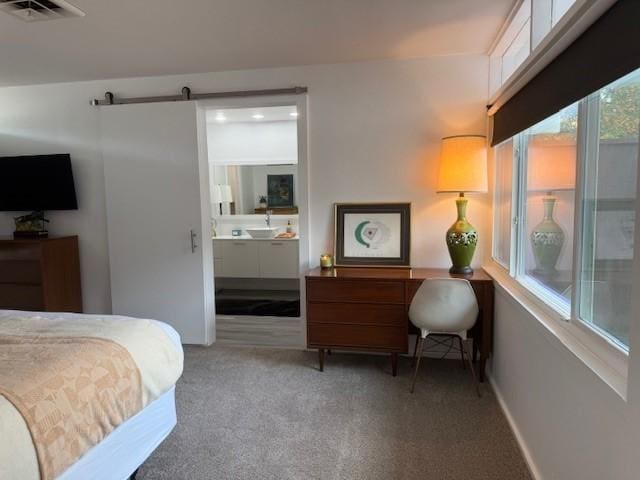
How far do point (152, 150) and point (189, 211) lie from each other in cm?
63

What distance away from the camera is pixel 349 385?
9.61 feet

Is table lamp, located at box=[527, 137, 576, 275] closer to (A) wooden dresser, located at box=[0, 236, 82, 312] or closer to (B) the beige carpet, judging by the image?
(B) the beige carpet

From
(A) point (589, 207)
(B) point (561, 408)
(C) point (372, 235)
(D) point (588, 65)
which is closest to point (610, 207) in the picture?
(A) point (589, 207)

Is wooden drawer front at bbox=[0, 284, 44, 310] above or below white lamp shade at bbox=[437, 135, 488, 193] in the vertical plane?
below

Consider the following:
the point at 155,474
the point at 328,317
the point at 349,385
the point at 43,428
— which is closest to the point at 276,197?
the point at 328,317

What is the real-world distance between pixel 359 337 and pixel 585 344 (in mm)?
1720

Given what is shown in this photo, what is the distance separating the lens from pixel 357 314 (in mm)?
3045

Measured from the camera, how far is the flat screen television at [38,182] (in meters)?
3.82

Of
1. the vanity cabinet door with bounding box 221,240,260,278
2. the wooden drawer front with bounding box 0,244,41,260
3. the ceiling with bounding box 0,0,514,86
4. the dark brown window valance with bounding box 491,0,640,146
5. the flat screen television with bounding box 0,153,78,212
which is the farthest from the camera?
the vanity cabinet door with bounding box 221,240,260,278

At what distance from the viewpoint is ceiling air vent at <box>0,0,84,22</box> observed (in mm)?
2209

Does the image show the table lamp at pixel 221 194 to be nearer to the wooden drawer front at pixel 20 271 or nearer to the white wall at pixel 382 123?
the white wall at pixel 382 123

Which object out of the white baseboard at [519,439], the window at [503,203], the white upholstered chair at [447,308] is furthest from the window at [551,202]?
the white baseboard at [519,439]

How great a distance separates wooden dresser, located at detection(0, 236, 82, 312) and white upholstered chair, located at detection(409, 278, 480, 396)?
10.1 ft

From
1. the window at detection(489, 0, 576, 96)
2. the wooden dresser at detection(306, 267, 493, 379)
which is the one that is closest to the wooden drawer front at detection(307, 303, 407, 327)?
the wooden dresser at detection(306, 267, 493, 379)
